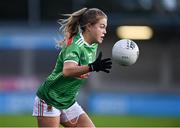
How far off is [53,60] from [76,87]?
827 inches

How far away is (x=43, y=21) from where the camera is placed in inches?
1126

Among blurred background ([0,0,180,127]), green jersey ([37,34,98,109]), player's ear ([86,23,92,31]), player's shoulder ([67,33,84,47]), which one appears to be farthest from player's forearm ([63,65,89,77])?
blurred background ([0,0,180,127])

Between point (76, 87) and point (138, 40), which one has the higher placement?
point (76, 87)

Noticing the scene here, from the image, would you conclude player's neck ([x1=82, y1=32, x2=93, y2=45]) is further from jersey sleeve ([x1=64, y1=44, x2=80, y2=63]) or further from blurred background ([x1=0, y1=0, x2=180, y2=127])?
blurred background ([x1=0, y1=0, x2=180, y2=127])

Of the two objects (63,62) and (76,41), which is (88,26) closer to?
(76,41)

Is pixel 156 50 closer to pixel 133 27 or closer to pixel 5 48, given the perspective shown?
pixel 133 27

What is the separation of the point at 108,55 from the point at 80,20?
22.0m

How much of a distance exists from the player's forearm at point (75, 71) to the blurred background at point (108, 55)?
1636cm

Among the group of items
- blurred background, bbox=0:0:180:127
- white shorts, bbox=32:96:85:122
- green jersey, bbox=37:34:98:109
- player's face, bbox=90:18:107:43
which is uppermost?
player's face, bbox=90:18:107:43

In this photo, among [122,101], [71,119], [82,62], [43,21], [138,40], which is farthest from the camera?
[138,40]

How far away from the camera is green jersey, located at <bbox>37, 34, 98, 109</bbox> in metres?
8.58

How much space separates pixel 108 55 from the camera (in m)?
30.9

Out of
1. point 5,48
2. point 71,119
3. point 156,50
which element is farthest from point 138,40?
point 71,119

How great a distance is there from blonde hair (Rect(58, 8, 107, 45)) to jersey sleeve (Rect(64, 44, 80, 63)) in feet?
1.13
